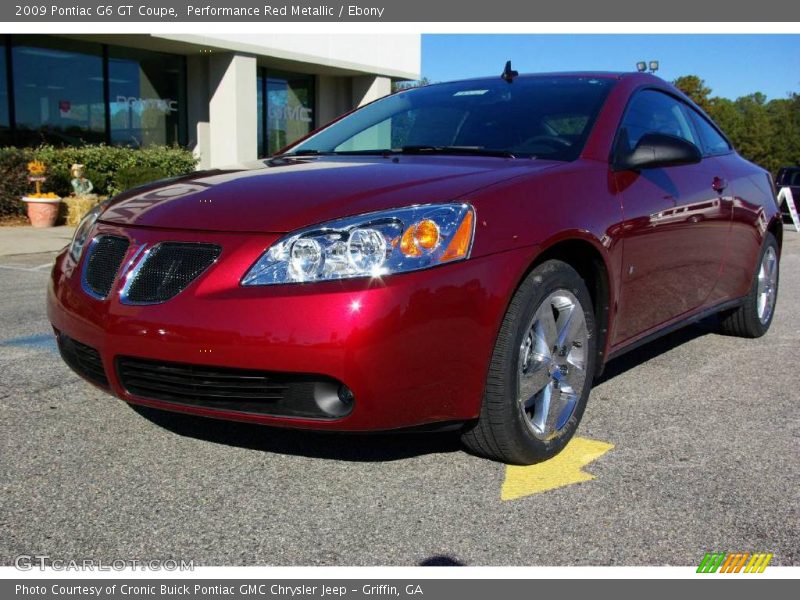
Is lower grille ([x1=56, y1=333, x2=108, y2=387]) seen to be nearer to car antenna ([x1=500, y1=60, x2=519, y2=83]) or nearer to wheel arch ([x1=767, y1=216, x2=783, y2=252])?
car antenna ([x1=500, y1=60, x2=519, y2=83])

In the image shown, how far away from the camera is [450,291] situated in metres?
2.60

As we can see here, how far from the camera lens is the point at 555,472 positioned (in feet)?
10.0

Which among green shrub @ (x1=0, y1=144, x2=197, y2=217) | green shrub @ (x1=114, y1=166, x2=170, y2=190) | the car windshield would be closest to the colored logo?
the car windshield

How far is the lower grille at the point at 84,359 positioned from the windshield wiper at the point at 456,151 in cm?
161

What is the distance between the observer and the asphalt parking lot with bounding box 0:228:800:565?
2.44 metres

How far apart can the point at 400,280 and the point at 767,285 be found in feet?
12.9

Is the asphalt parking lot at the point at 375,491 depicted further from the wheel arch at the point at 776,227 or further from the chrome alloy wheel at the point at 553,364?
the wheel arch at the point at 776,227

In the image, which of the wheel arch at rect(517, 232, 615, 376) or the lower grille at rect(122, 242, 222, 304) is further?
the wheel arch at rect(517, 232, 615, 376)

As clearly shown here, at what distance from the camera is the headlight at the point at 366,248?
258cm

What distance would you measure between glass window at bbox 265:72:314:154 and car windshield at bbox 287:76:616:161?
15643 mm

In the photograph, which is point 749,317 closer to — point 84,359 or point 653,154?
point 653,154

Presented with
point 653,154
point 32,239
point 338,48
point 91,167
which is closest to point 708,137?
point 653,154
